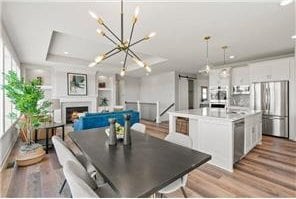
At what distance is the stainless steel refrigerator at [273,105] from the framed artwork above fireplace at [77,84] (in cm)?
702

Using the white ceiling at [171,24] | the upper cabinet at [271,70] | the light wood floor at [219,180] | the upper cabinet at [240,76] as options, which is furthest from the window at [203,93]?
the light wood floor at [219,180]

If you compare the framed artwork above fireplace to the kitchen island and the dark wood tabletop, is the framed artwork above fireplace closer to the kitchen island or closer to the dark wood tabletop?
the kitchen island

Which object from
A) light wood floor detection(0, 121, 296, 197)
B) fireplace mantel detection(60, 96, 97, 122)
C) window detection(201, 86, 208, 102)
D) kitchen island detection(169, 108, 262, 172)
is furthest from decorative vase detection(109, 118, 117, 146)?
window detection(201, 86, 208, 102)

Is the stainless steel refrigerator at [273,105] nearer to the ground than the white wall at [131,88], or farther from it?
nearer to the ground

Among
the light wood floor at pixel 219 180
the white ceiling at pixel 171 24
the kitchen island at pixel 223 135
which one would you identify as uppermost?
the white ceiling at pixel 171 24

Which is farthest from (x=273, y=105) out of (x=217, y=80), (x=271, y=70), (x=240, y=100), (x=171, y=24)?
(x=171, y=24)

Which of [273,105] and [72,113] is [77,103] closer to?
A: [72,113]

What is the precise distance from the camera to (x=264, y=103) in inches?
203

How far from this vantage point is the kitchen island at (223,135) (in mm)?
2833

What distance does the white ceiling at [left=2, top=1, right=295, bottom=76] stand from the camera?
229cm

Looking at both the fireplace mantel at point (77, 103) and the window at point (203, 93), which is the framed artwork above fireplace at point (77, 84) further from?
the window at point (203, 93)

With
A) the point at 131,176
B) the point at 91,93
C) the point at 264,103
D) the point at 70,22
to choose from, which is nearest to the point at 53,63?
the point at 91,93

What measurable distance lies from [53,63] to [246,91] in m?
7.41

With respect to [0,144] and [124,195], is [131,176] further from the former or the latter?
[0,144]
